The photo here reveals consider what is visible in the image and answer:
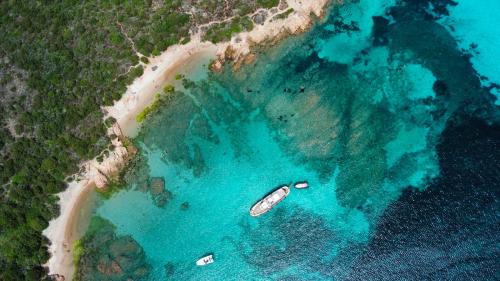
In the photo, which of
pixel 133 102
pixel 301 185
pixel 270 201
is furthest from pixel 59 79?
pixel 301 185

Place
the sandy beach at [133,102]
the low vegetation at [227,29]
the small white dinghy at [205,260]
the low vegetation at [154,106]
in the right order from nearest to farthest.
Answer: the small white dinghy at [205,260]
the sandy beach at [133,102]
the low vegetation at [154,106]
the low vegetation at [227,29]

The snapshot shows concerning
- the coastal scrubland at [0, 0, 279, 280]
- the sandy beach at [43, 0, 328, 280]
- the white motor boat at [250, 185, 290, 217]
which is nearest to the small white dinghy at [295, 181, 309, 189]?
the white motor boat at [250, 185, 290, 217]

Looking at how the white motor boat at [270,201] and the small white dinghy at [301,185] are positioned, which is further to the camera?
the small white dinghy at [301,185]

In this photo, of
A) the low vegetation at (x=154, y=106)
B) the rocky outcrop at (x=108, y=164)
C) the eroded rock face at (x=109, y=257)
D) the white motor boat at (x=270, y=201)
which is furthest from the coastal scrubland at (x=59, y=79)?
the white motor boat at (x=270, y=201)

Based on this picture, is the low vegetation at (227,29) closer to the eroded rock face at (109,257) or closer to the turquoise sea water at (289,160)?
the turquoise sea water at (289,160)

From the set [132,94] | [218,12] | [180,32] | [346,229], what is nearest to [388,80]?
[346,229]

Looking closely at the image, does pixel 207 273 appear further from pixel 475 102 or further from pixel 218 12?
pixel 475 102

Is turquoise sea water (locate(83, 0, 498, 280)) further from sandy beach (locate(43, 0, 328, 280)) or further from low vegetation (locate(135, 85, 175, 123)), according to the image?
sandy beach (locate(43, 0, 328, 280))
